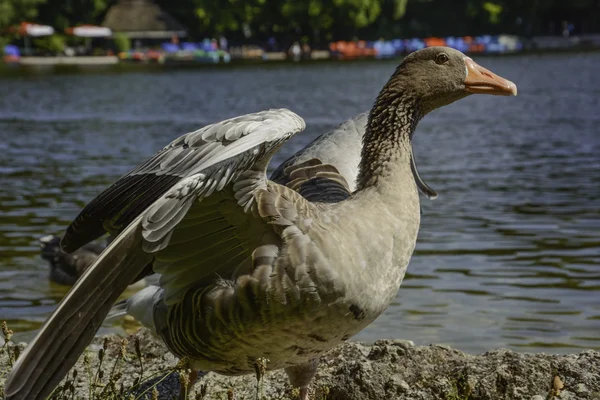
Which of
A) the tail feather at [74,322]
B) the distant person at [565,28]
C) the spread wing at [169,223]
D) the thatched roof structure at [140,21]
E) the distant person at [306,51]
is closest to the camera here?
the tail feather at [74,322]

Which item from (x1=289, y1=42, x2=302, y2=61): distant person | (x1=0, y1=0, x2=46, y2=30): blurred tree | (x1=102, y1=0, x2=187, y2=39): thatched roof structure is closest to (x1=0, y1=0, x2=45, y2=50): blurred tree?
(x1=0, y1=0, x2=46, y2=30): blurred tree

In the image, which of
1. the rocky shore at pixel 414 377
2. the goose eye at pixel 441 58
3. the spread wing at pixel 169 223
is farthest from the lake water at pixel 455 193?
the spread wing at pixel 169 223

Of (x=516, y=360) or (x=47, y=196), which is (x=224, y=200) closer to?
(x=516, y=360)

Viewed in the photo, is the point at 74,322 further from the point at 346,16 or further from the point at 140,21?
the point at 140,21

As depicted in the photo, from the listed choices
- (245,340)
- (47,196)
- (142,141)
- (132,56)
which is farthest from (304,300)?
(132,56)

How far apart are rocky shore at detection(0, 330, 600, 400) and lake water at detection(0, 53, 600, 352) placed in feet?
6.75

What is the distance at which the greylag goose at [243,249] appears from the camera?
12.3ft

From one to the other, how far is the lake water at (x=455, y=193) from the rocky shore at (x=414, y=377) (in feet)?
6.75

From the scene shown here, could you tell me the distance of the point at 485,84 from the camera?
14.9ft

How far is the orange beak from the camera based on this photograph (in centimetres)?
453

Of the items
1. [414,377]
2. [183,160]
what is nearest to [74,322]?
[183,160]

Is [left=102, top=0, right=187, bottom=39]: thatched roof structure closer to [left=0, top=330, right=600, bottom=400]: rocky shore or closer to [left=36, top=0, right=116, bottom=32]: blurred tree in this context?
[left=36, top=0, right=116, bottom=32]: blurred tree

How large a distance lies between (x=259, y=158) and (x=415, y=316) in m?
4.04

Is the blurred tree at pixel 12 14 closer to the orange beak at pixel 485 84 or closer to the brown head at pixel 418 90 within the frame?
the brown head at pixel 418 90
